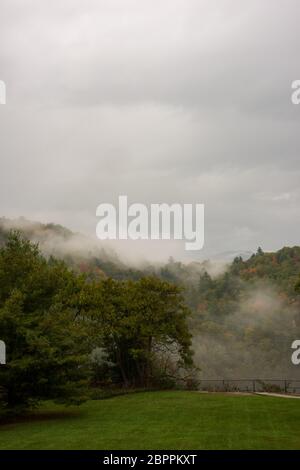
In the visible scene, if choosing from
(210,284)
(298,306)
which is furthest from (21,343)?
(210,284)

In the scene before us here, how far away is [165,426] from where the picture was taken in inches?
918

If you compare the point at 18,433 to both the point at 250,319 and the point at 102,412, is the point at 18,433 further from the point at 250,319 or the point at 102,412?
the point at 250,319

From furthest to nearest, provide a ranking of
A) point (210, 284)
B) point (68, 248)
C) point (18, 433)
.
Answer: point (68, 248) → point (210, 284) → point (18, 433)

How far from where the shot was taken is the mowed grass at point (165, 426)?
747 inches

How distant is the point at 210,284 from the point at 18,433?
4011 inches

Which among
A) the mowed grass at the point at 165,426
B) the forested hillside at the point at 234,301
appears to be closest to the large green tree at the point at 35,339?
the mowed grass at the point at 165,426

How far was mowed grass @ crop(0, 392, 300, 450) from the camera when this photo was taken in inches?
747

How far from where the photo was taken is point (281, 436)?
19.9 m
